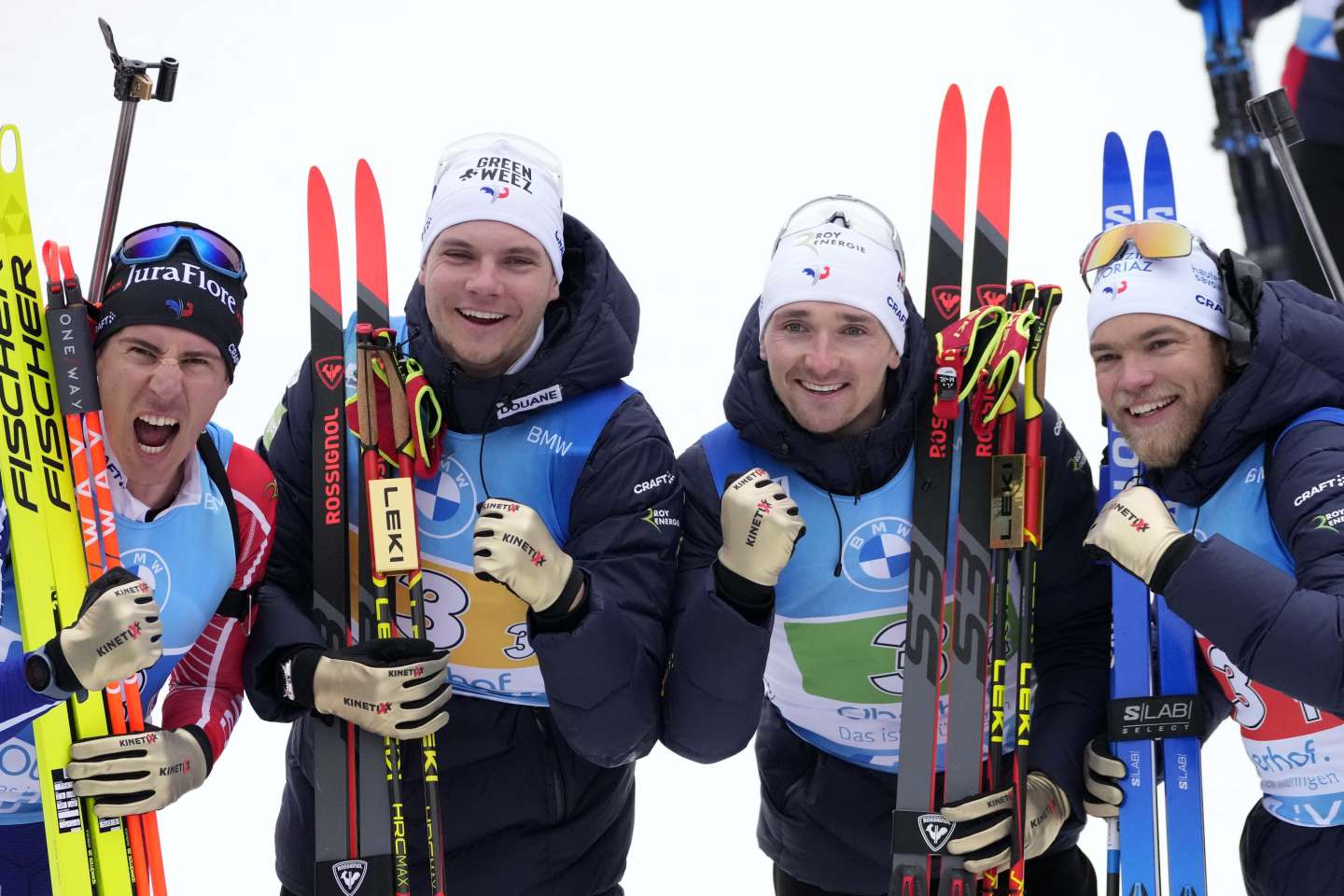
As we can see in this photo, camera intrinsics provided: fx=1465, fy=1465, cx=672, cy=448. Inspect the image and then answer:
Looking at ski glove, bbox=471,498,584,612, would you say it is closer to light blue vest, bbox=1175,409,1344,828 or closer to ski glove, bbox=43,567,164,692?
ski glove, bbox=43,567,164,692

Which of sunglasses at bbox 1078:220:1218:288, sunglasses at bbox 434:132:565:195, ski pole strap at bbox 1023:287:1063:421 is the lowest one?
ski pole strap at bbox 1023:287:1063:421

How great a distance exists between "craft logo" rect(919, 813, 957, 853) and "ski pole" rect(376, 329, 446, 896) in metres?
0.93

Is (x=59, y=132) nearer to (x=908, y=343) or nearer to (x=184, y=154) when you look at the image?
(x=184, y=154)

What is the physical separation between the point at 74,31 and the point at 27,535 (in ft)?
15.6

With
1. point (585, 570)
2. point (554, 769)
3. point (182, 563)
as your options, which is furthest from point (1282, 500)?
point (182, 563)

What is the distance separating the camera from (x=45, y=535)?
2.61 m

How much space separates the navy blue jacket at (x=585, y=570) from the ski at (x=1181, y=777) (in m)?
0.97

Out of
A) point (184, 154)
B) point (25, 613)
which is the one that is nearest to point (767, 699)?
point (25, 613)

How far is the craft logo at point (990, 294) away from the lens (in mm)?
3115

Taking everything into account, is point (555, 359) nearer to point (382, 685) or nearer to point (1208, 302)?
point (382, 685)

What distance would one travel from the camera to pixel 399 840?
2836 millimetres

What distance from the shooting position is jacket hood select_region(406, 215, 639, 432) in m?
2.84

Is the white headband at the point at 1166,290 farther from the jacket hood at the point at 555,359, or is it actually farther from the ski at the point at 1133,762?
the jacket hood at the point at 555,359

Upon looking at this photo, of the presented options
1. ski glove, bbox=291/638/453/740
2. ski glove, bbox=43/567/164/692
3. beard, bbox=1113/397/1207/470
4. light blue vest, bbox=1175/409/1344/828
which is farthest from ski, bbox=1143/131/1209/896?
ski glove, bbox=43/567/164/692
